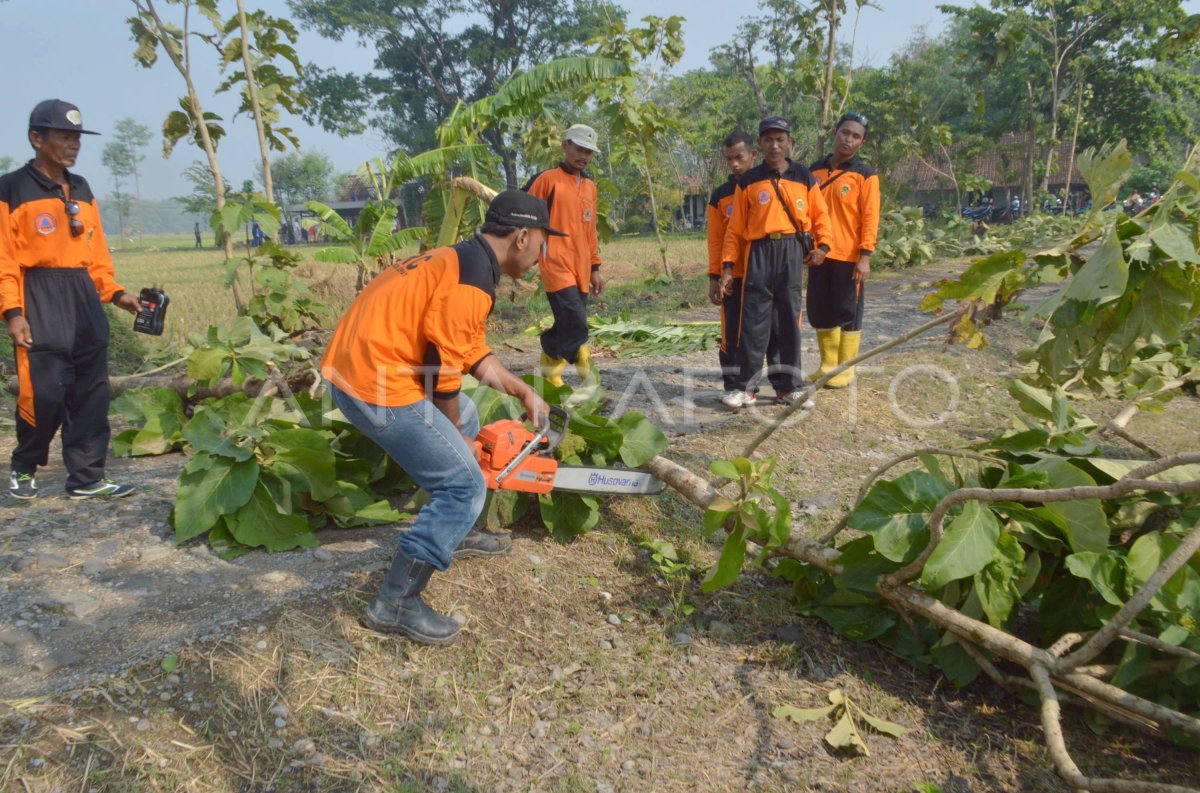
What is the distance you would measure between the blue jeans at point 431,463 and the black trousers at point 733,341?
3.14 meters

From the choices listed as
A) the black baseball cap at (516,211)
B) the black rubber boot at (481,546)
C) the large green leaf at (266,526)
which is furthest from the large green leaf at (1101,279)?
the large green leaf at (266,526)

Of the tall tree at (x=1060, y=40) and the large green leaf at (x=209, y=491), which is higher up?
the tall tree at (x=1060, y=40)

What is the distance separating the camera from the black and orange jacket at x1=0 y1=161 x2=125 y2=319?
3580 mm

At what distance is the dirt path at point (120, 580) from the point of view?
2.69m

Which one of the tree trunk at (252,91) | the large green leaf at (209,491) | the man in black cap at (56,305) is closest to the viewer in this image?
the large green leaf at (209,491)

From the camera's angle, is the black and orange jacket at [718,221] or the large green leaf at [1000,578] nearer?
the large green leaf at [1000,578]

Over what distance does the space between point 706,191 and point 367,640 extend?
32.6 m

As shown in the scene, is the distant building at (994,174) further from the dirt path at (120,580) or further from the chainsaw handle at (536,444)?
the dirt path at (120,580)

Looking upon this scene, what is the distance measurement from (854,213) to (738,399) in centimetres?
162

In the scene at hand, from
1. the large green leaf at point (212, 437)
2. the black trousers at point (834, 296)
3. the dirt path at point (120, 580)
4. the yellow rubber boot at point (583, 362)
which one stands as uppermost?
the black trousers at point (834, 296)

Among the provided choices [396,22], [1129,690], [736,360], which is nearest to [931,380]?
[736,360]

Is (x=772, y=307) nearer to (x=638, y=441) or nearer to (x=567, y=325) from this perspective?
(x=567, y=325)

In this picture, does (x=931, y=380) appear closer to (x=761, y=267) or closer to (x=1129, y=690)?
(x=761, y=267)

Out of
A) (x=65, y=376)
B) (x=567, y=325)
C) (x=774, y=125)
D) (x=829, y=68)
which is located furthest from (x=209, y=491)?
(x=829, y=68)
